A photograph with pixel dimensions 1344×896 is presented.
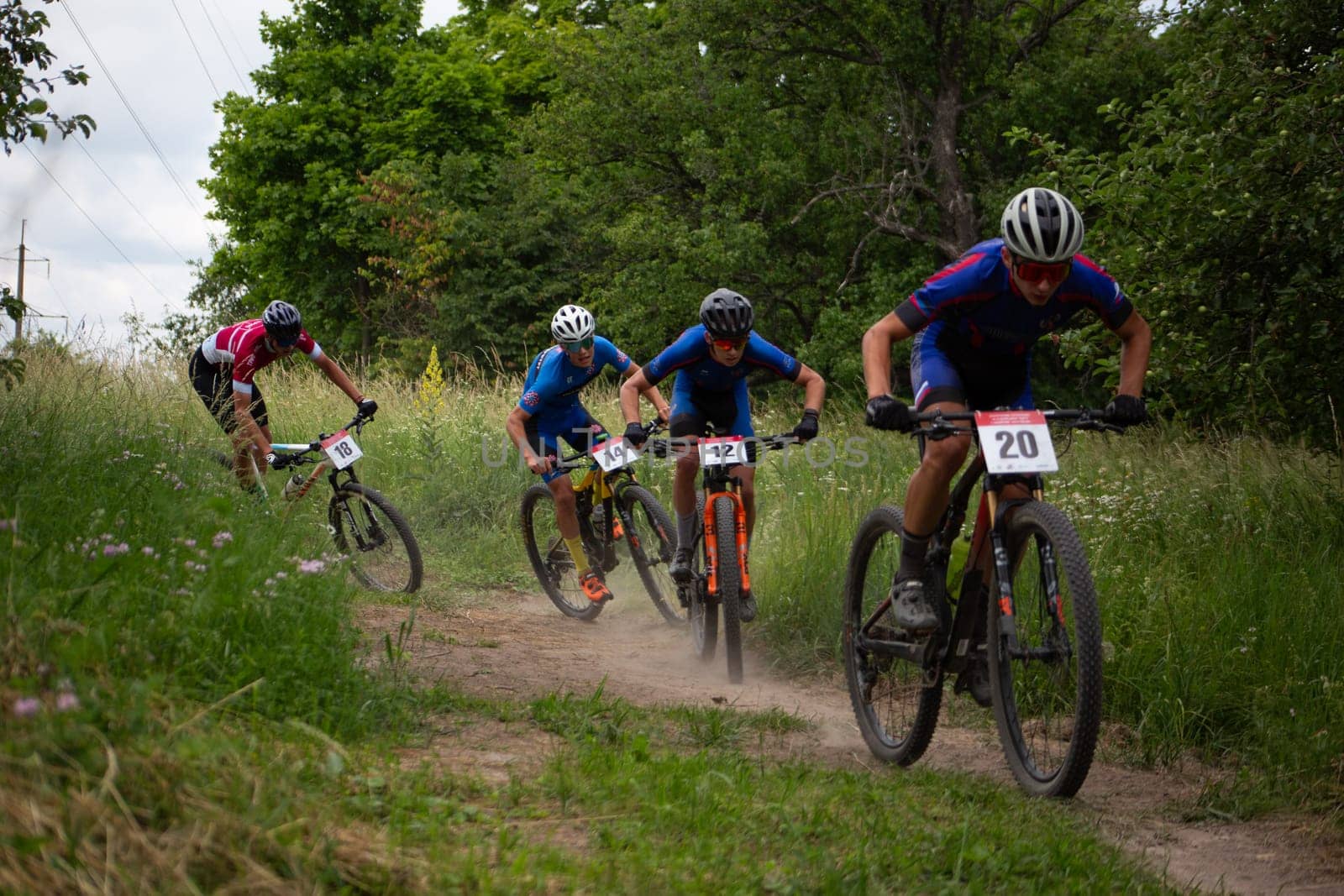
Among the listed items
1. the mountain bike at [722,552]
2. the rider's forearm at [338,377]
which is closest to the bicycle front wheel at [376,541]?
the rider's forearm at [338,377]

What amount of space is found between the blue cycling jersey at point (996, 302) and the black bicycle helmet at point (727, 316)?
224 centimetres

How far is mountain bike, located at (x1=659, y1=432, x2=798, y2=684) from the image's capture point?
6727 millimetres

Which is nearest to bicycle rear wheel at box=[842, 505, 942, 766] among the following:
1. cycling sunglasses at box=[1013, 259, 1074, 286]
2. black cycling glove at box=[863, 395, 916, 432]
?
black cycling glove at box=[863, 395, 916, 432]

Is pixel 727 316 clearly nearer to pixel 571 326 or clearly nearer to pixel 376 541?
pixel 571 326

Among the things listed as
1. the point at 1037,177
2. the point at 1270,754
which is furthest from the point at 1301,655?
the point at 1037,177

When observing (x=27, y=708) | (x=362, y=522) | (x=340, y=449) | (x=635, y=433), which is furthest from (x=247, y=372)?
(x=27, y=708)

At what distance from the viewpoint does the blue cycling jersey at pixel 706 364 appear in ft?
24.3

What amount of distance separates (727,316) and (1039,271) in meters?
2.67

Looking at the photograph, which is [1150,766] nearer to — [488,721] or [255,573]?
[488,721]

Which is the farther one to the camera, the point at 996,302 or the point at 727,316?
the point at 727,316

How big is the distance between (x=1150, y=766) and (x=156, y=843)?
4155 millimetres

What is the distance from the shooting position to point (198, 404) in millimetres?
10938

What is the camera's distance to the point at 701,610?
7273 mm

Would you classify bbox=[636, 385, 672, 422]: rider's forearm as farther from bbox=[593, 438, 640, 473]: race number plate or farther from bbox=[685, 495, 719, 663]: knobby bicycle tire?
bbox=[685, 495, 719, 663]: knobby bicycle tire
